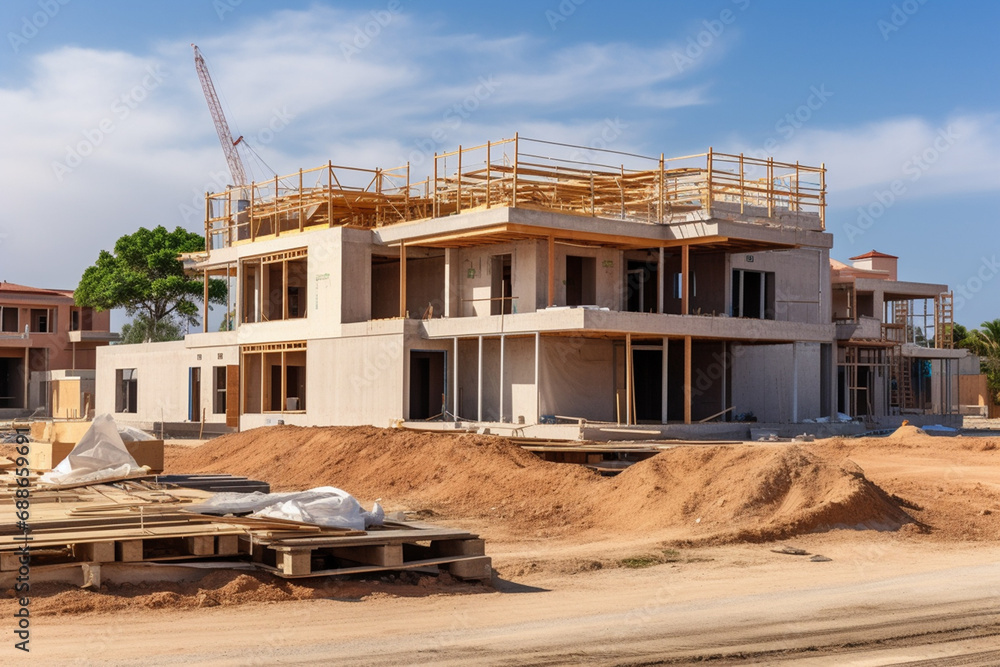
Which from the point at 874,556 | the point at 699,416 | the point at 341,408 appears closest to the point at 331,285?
the point at 341,408

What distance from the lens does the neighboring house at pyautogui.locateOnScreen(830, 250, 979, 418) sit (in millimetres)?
41531

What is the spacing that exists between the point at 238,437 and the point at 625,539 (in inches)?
615

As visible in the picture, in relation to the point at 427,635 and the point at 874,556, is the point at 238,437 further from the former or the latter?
the point at 427,635

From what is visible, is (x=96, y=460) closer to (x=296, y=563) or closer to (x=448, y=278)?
(x=296, y=563)

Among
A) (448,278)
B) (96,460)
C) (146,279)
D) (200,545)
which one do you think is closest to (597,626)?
(200,545)

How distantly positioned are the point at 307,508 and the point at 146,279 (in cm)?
5680

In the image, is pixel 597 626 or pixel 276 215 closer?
pixel 597 626

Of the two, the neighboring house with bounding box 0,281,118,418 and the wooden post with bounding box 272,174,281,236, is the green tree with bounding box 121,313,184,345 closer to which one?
the neighboring house with bounding box 0,281,118,418

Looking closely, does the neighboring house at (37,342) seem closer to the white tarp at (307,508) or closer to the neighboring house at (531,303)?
the neighboring house at (531,303)

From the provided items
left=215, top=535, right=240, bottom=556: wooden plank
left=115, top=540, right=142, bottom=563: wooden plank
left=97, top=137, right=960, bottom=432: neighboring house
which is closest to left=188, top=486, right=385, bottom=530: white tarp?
left=215, top=535, right=240, bottom=556: wooden plank

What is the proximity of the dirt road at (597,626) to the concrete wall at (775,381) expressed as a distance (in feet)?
75.6

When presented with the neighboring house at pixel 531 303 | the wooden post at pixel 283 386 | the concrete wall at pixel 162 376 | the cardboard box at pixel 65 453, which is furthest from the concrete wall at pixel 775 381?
the cardboard box at pixel 65 453

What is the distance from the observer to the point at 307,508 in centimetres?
1239

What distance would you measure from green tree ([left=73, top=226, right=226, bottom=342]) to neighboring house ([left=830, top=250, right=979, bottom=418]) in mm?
37387
